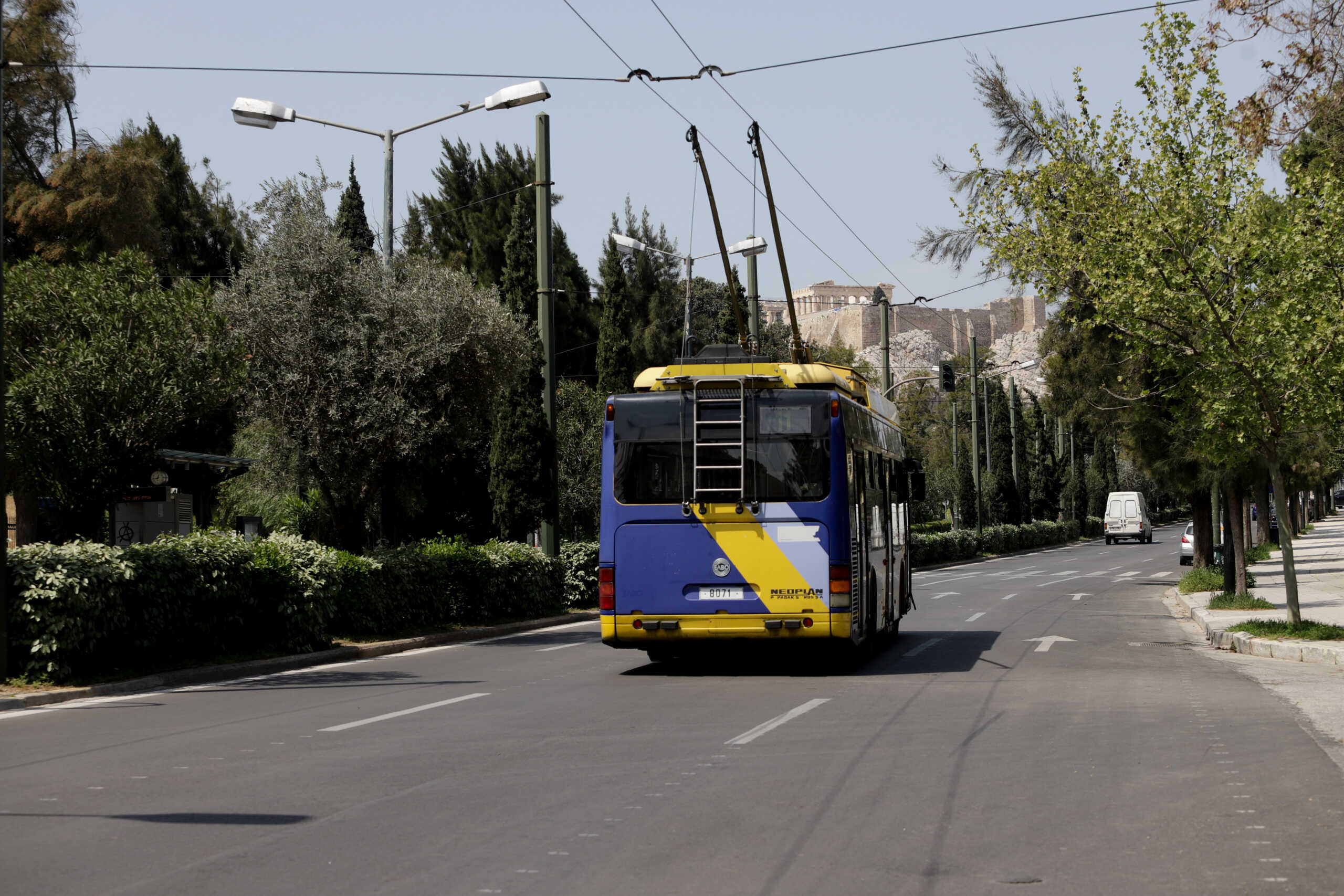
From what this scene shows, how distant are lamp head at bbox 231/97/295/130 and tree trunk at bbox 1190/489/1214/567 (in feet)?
79.5

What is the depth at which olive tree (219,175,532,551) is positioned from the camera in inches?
757

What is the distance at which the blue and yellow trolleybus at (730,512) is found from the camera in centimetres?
1385

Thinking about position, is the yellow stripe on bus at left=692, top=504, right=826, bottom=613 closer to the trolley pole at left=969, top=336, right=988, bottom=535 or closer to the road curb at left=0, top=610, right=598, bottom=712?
the road curb at left=0, top=610, right=598, bottom=712

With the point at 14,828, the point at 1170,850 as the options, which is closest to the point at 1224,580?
the point at 1170,850

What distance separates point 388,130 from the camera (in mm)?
22109

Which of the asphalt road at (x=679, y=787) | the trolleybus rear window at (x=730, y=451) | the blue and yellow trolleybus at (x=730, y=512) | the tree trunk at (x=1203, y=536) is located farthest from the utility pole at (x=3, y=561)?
the tree trunk at (x=1203, y=536)

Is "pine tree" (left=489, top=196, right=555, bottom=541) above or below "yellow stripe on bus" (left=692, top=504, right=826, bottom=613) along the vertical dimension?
above

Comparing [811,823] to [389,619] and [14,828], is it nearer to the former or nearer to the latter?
[14,828]

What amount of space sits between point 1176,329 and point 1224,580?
29.8ft

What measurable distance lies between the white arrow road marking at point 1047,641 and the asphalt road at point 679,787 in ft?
9.95

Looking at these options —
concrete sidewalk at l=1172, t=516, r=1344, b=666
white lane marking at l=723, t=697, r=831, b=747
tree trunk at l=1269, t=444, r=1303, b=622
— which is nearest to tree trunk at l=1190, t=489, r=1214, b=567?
concrete sidewalk at l=1172, t=516, r=1344, b=666

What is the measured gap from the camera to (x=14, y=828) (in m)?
6.74

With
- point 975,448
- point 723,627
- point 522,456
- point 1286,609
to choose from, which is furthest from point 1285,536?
point 975,448

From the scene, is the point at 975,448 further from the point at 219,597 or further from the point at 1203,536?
the point at 219,597
